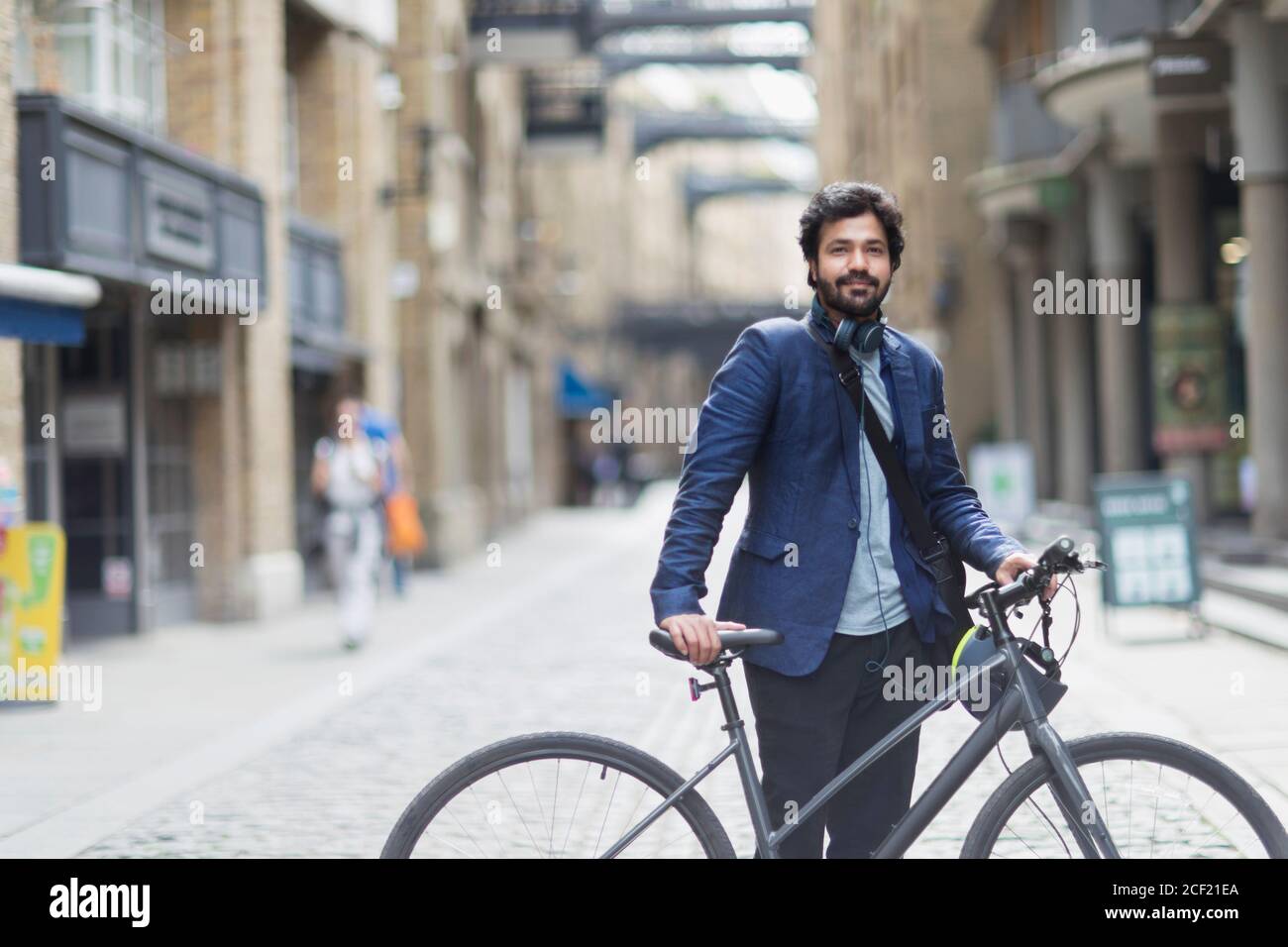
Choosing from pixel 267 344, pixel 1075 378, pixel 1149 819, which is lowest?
pixel 1149 819

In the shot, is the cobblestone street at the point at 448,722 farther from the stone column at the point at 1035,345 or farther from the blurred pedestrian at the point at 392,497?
the stone column at the point at 1035,345

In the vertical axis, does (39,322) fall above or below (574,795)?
above

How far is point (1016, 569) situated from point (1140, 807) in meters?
0.55

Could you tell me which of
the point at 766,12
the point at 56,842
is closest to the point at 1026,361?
the point at 56,842

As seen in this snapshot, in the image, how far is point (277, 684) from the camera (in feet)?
35.1

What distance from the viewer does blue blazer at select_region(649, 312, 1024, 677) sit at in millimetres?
3463

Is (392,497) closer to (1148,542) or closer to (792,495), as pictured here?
(1148,542)

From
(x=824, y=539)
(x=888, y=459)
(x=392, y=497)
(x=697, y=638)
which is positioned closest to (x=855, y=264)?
(x=888, y=459)

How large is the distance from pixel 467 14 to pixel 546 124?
8.07 metres

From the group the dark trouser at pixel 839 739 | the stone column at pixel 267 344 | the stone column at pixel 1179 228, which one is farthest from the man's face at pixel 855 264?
the stone column at pixel 1179 228

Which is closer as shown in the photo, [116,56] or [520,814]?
[520,814]

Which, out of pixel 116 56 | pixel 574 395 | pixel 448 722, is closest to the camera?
pixel 448 722

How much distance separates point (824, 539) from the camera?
3.50 meters
